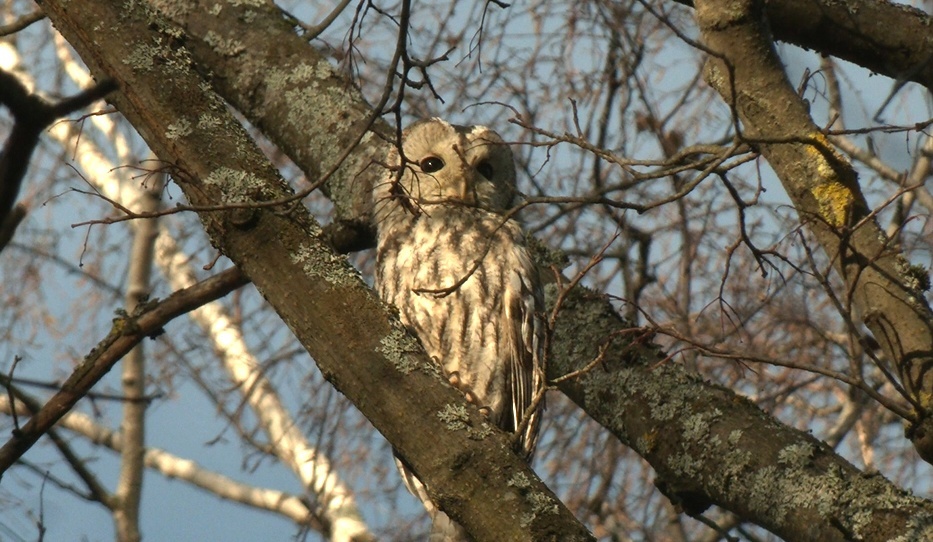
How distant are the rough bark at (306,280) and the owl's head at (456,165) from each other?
1345mm

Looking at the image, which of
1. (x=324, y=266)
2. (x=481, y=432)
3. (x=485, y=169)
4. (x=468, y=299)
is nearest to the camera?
(x=481, y=432)

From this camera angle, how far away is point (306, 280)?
1928mm

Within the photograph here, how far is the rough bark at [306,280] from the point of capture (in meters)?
1.78

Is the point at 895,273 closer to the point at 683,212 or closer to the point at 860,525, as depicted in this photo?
the point at 860,525

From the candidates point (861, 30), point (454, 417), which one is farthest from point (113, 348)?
point (861, 30)

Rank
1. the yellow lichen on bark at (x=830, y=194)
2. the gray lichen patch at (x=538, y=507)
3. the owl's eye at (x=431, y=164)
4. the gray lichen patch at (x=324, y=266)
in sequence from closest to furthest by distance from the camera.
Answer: the gray lichen patch at (x=538, y=507), the gray lichen patch at (x=324, y=266), the yellow lichen on bark at (x=830, y=194), the owl's eye at (x=431, y=164)

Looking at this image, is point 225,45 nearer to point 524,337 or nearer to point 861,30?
point 524,337

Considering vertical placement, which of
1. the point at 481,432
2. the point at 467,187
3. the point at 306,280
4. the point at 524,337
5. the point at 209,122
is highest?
the point at 467,187

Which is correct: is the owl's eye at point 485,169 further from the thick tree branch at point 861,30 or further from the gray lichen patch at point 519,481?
the gray lichen patch at point 519,481

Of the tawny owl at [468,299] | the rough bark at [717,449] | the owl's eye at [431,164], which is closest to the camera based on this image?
the rough bark at [717,449]

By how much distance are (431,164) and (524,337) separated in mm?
722

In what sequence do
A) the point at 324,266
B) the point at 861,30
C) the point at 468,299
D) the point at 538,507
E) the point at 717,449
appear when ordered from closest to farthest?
the point at 538,507, the point at 324,266, the point at 717,449, the point at 861,30, the point at 468,299

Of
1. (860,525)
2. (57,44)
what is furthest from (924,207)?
(57,44)

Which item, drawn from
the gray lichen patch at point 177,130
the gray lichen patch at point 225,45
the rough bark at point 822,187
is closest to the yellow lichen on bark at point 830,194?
the rough bark at point 822,187
